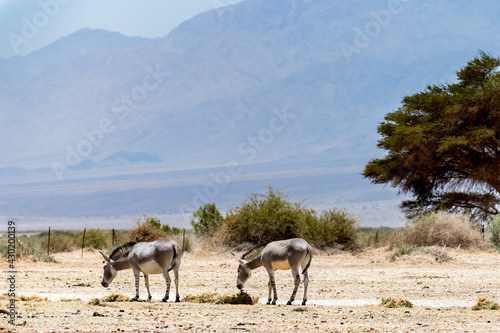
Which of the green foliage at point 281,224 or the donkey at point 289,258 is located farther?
the green foliage at point 281,224

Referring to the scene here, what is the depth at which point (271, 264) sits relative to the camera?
46.7 ft

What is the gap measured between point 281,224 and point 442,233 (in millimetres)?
6540

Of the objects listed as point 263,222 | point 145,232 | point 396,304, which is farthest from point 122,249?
point 145,232

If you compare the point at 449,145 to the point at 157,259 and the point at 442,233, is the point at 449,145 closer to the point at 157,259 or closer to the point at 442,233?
the point at 442,233

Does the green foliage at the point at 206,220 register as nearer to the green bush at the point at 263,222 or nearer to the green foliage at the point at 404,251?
the green bush at the point at 263,222

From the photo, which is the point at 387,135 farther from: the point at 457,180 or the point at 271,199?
the point at 271,199

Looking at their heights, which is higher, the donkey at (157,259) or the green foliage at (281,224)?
the green foliage at (281,224)

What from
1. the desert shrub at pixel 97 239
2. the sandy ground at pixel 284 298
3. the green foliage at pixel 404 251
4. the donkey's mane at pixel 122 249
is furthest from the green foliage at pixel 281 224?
the donkey's mane at pixel 122 249

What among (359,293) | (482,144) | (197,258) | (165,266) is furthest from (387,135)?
(165,266)

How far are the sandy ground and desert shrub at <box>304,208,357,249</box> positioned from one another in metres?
1.78

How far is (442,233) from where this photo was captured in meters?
27.7

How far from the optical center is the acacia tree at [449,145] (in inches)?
1344

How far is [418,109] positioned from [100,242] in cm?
1789

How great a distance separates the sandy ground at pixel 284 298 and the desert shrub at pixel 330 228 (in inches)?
69.9
